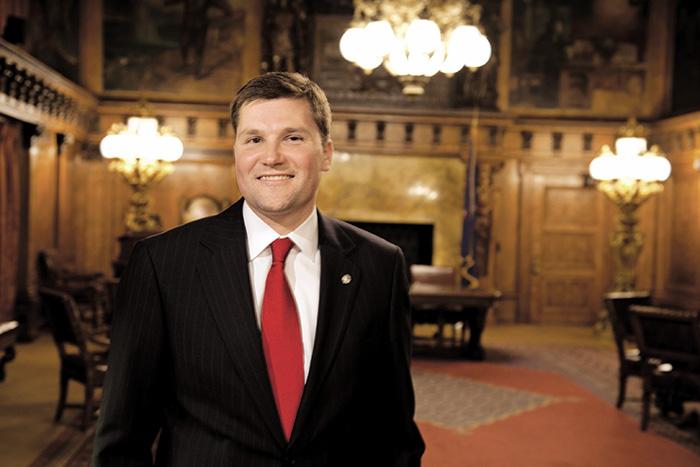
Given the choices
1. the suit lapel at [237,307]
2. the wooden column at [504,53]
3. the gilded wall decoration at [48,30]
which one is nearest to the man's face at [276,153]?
the suit lapel at [237,307]

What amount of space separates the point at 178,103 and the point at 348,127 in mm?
2644

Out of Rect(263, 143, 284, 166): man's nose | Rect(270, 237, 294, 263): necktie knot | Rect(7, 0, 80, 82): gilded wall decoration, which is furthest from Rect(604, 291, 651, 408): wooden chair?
Rect(7, 0, 80, 82): gilded wall decoration

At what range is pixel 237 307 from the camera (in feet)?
5.49

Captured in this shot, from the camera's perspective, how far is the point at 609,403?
7.28 metres

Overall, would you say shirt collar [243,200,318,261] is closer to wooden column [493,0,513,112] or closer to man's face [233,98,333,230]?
man's face [233,98,333,230]

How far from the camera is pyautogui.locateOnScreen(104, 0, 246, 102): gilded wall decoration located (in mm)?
12055

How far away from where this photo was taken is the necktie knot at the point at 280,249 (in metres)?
1.74

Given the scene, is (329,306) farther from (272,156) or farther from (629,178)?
Result: (629,178)

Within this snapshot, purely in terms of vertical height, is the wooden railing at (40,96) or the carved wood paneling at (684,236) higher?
the wooden railing at (40,96)

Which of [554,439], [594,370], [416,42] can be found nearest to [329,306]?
[554,439]

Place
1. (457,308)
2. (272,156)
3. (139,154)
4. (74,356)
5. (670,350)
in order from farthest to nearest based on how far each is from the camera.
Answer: (457,308) → (139,154) → (670,350) → (74,356) → (272,156)

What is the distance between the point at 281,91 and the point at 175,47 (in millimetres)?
11169

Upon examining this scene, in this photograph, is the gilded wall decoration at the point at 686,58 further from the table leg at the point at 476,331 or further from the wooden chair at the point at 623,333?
the wooden chair at the point at 623,333

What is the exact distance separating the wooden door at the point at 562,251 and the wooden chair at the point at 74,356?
8097 millimetres
